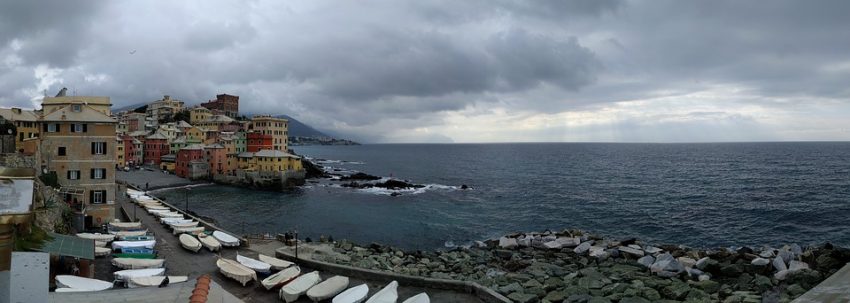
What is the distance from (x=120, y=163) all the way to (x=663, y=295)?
4112 inches

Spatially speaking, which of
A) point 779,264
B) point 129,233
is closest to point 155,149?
point 129,233

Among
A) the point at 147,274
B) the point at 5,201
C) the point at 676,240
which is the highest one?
the point at 5,201

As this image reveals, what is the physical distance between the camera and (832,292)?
786 inches

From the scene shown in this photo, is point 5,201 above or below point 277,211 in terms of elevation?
above

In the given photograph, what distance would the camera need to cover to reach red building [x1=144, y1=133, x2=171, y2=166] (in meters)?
111

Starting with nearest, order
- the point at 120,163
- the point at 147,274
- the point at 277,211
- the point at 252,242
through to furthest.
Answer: the point at 147,274, the point at 252,242, the point at 277,211, the point at 120,163

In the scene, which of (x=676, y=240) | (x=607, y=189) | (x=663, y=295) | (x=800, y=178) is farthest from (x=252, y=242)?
(x=800, y=178)

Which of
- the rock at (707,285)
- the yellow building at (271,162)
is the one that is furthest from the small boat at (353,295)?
the yellow building at (271,162)

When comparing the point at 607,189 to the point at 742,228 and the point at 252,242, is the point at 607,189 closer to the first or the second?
the point at 742,228

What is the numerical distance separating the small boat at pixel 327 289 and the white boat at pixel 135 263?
27.2ft

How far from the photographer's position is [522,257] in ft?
117

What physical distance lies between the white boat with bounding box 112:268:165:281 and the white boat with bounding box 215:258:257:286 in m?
2.57

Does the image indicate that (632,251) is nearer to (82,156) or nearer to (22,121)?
(82,156)

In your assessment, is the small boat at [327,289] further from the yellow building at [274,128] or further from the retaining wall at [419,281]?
the yellow building at [274,128]
